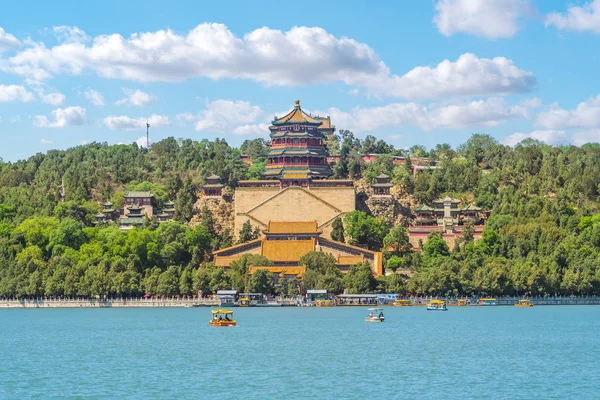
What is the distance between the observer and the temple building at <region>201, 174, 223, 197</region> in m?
104

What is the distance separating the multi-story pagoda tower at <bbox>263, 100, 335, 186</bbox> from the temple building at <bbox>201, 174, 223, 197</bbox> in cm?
494

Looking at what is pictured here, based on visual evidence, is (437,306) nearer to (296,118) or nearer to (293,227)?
(293,227)

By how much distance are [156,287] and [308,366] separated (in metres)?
42.1

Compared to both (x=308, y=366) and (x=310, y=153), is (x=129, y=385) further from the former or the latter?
(x=310, y=153)

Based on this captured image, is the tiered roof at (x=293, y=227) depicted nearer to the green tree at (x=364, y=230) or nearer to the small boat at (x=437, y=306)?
the green tree at (x=364, y=230)

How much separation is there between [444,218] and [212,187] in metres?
20.6

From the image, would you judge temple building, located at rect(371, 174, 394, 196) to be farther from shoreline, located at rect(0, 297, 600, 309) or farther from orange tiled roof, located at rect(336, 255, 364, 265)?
shoreline, located at rect(0, 297, 600, 309)

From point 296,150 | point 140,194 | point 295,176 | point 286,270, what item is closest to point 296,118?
point 296,150

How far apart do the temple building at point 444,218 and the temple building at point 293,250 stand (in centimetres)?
724

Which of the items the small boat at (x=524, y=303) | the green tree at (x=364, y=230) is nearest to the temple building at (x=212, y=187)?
the green tree at (x=364, y=230)

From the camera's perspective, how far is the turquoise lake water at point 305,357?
138ft

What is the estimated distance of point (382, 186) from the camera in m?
103

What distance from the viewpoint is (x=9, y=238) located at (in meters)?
97.6

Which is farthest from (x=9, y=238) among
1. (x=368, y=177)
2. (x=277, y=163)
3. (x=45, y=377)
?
(x=45, y=377)
